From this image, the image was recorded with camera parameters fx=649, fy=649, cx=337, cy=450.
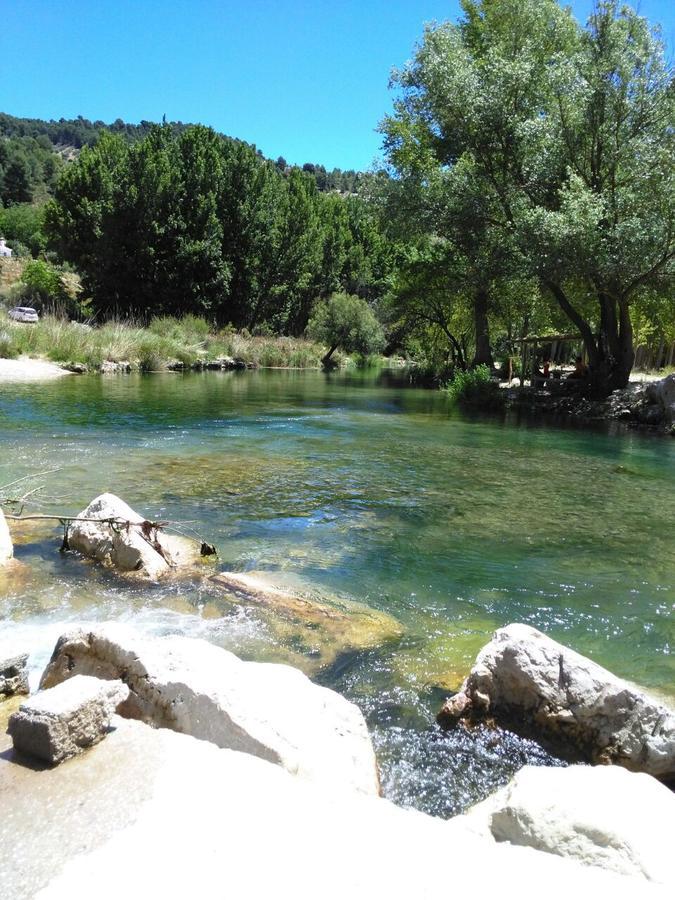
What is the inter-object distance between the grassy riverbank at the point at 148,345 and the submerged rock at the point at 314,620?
2508 centimetres

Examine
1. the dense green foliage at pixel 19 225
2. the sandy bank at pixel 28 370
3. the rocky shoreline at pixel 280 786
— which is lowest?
the rocky shoreline at pixel 280 786

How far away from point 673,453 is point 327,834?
14.9 meters

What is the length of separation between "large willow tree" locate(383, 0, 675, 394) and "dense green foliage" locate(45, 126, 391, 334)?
2796 centimetres

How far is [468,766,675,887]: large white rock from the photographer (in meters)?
2.28

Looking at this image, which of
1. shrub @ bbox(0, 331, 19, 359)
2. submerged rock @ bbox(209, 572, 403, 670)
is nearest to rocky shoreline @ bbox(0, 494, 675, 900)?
submerged rock @ bbox(209, 572, 403, 670)

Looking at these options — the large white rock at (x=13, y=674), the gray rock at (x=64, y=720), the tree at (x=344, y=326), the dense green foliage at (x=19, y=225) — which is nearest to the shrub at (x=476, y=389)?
the large white rock at (x=13, y=674)

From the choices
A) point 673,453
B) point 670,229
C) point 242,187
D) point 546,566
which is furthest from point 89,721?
point 242,187

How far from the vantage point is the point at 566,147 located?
20750mm

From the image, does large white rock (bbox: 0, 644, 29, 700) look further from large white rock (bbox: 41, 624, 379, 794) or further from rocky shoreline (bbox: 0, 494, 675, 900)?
large white rock (bbox: 41, 624, 379, 794)

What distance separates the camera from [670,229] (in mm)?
18031

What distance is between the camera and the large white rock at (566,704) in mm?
3398

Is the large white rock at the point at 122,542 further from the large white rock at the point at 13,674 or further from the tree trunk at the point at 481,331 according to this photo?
the tree trunk at the point at 481,331

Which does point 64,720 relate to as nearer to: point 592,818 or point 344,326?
point 592,818

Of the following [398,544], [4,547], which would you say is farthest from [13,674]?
[398,544]
